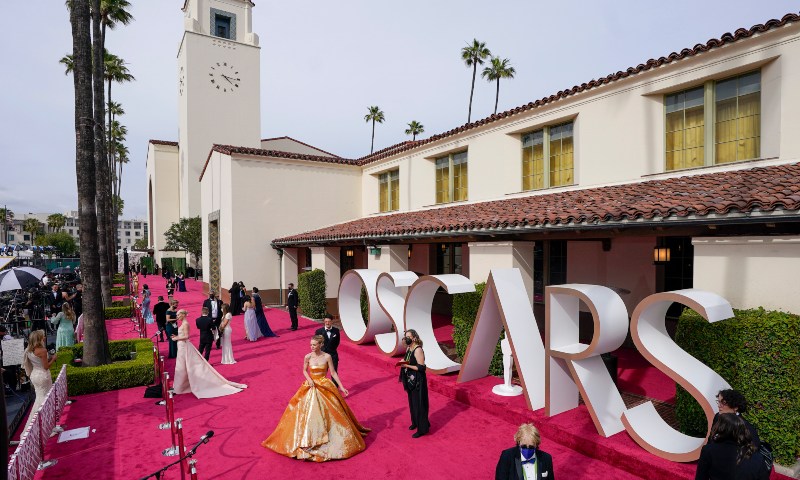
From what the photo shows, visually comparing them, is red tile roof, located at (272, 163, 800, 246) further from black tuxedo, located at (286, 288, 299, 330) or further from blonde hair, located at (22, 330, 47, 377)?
blonde hair, located at (22, 330, 47, 377)

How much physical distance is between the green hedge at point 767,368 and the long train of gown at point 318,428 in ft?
18.8

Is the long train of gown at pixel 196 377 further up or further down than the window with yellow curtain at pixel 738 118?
further down

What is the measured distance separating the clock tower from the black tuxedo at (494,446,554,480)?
38.9 metres

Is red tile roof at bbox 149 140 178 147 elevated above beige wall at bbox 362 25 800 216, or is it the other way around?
red tile roof at bbox 149 140 178 147

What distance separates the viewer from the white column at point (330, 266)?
1958 cm

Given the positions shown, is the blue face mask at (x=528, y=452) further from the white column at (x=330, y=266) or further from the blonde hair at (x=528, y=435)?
the white column at (x=330, y=266)

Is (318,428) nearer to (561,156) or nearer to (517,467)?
(517,467)

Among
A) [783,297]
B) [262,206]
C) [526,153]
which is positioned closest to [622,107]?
[526,153]

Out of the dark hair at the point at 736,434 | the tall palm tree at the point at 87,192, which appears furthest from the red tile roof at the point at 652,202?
the tall palm tree at the point at 87,192

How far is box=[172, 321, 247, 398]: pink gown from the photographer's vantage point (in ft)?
32.7

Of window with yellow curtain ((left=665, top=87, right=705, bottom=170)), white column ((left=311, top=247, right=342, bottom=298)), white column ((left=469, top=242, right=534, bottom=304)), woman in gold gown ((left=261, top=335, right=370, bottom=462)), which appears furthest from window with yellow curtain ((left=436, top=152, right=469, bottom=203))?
woman in gold gown ((left=261, top=335, right=370, bottom=462))

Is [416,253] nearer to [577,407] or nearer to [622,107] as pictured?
[622,107]

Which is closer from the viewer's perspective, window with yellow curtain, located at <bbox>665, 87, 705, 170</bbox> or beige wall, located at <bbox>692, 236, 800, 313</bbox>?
beige wall, located at <bbox>692, 236, 800, 313</bbox>

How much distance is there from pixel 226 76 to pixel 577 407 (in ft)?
131
